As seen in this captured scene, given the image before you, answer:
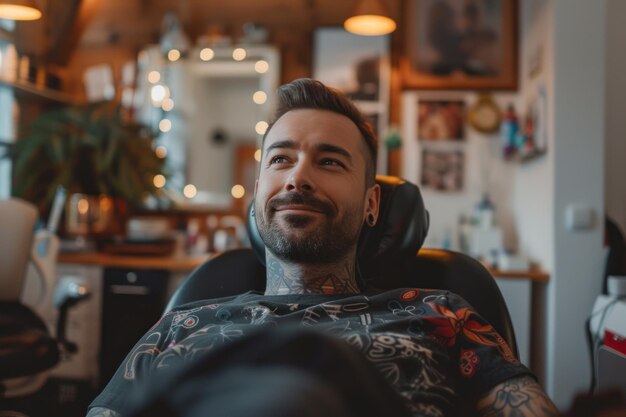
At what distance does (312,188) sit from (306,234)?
113 mm

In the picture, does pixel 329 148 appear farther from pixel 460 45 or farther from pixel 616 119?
pixel 460 45

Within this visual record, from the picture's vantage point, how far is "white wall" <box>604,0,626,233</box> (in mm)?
2826

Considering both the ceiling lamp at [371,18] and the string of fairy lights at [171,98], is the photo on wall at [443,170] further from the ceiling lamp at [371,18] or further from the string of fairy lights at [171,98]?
the string of fairy lights at [171,98]

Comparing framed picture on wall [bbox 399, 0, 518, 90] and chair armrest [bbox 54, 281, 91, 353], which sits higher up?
framed picture on wall [bbox 399, 0, 518, 90]

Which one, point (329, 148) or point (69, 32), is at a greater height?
point (69, 32)

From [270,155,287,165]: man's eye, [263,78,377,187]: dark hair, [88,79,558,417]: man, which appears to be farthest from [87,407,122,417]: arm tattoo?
[263,78,377,187]: dark hair

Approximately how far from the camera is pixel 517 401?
1094mm

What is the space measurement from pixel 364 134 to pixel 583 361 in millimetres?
1668

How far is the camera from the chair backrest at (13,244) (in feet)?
7.75

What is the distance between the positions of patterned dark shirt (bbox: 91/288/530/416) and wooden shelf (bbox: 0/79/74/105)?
7.81 ft

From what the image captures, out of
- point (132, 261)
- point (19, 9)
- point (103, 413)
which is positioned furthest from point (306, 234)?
point (19, 9)

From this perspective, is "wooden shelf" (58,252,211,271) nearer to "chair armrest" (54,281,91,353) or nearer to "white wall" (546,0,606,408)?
"chair armrest" (54,281,91,353)

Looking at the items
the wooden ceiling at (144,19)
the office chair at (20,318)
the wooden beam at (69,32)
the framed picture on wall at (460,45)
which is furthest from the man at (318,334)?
the wooden beam at (69,32)

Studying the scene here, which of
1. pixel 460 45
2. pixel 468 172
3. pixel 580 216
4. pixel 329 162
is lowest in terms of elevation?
pixel 580 216
